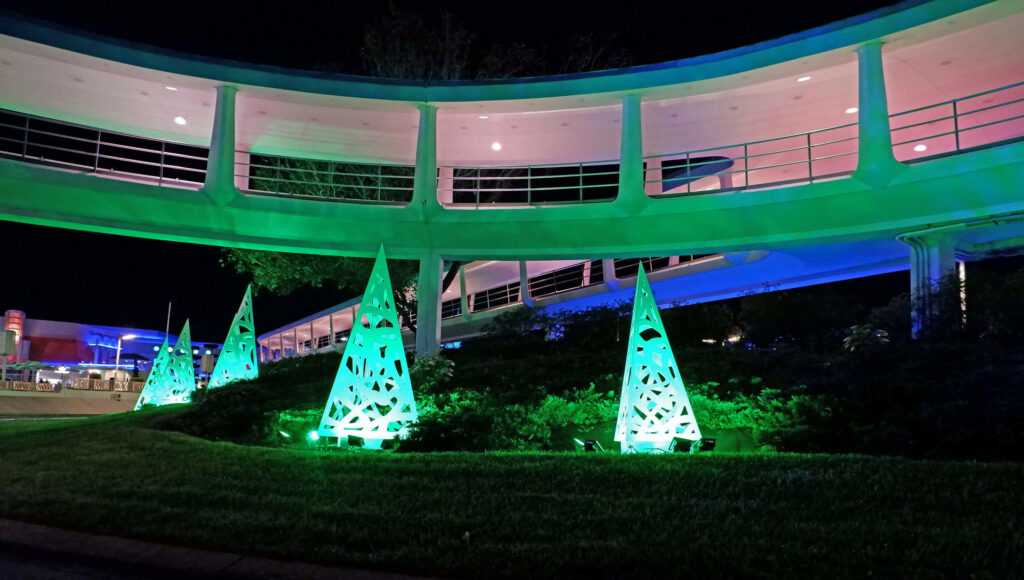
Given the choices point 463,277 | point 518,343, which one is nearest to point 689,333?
point 518,343

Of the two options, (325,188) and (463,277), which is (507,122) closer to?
(325,188)

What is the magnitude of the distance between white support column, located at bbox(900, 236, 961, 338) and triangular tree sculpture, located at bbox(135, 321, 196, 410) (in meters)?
20.0

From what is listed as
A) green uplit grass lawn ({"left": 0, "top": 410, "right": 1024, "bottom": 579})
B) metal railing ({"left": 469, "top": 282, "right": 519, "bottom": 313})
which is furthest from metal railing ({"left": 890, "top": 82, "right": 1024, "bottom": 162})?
metal railing ({"left": 469, "top": 282, "right": 519, "bottom": 313})

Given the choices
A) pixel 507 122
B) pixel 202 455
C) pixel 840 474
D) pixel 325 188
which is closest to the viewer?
pixel 840 474

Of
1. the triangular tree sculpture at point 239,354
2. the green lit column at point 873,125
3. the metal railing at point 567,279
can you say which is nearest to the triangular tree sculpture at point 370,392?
the triangular tree sculpture at point 239,354

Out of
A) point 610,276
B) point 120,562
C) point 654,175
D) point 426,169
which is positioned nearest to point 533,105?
point 426,169

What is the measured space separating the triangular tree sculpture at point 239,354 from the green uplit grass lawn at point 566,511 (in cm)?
1165

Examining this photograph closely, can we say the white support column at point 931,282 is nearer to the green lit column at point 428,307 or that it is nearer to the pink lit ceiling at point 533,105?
the pink lit ceiling at point 533,105

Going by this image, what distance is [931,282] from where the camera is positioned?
1738cm

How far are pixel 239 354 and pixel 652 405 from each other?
14522 mm

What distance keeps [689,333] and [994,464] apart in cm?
1115

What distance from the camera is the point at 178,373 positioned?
24031 mm

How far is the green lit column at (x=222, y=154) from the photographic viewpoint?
18.5m

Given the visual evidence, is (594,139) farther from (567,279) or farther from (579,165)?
(567,279)
